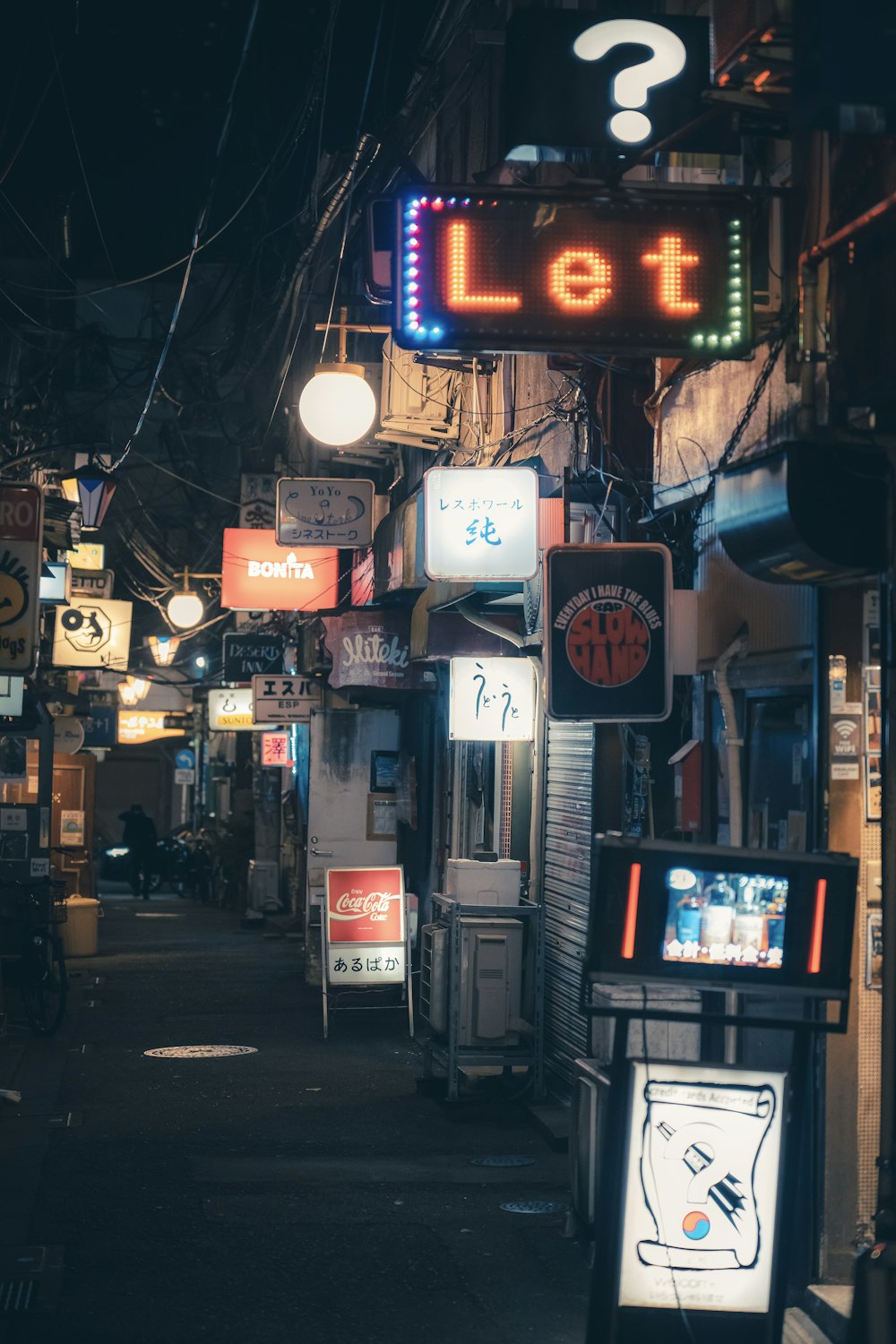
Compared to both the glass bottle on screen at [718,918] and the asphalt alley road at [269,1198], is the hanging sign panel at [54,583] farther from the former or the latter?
the glass bottle on screen at [718,918]

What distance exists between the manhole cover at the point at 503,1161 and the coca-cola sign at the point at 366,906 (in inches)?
189

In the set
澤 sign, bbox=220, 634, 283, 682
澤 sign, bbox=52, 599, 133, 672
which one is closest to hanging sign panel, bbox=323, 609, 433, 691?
澤 sign, bbox=52, 599, 133, 672

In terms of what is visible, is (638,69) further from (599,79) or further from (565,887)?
(565,887)

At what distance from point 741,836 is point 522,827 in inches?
245

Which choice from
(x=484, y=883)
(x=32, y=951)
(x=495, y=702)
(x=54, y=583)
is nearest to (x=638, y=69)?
(x=495, y=702)

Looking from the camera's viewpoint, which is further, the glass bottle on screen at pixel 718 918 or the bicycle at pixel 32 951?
the bicycle at pixel 32 951

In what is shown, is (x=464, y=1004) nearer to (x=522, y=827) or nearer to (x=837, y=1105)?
(x=522, y=827)

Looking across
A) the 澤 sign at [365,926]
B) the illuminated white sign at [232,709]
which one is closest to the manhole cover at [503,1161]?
the 澤 sign at [365,926]

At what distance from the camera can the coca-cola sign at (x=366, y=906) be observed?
588 inches

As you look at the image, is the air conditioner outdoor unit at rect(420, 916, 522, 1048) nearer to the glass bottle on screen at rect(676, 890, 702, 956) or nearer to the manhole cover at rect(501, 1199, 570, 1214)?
the manhole cover at rect(501, 1199, 570, 1214)

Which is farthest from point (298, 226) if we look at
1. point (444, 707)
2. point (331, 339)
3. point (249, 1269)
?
point (249, 1269)

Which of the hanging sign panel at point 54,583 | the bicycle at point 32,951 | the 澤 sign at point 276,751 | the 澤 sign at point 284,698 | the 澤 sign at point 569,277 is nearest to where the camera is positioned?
the 澤 sign at point 569,277

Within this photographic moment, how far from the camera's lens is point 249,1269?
7785 millimetres

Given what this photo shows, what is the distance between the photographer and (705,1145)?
19.4 ft
